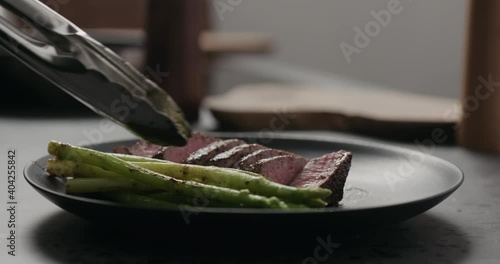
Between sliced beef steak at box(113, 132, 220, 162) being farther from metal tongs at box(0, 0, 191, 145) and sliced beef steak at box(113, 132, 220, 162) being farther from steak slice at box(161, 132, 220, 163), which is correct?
metal tongs at box(0, 0, 191, 145)

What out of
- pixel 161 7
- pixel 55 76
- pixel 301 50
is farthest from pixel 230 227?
pixel 301 50

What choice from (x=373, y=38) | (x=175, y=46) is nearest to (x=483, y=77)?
(x=175, y=46)

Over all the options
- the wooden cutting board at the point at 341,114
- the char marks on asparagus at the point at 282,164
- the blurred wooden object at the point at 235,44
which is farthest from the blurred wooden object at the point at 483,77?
the blurred wooden object at the point at 235,44

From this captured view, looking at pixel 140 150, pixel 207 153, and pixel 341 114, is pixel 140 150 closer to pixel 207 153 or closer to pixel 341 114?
pixel 207 153

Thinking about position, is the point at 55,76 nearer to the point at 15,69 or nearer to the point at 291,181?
the point at 291,181

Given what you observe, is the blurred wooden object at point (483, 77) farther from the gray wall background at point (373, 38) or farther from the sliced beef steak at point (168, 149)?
the gray wall background at point (373, 38)

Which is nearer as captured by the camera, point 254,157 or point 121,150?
point 254,157
